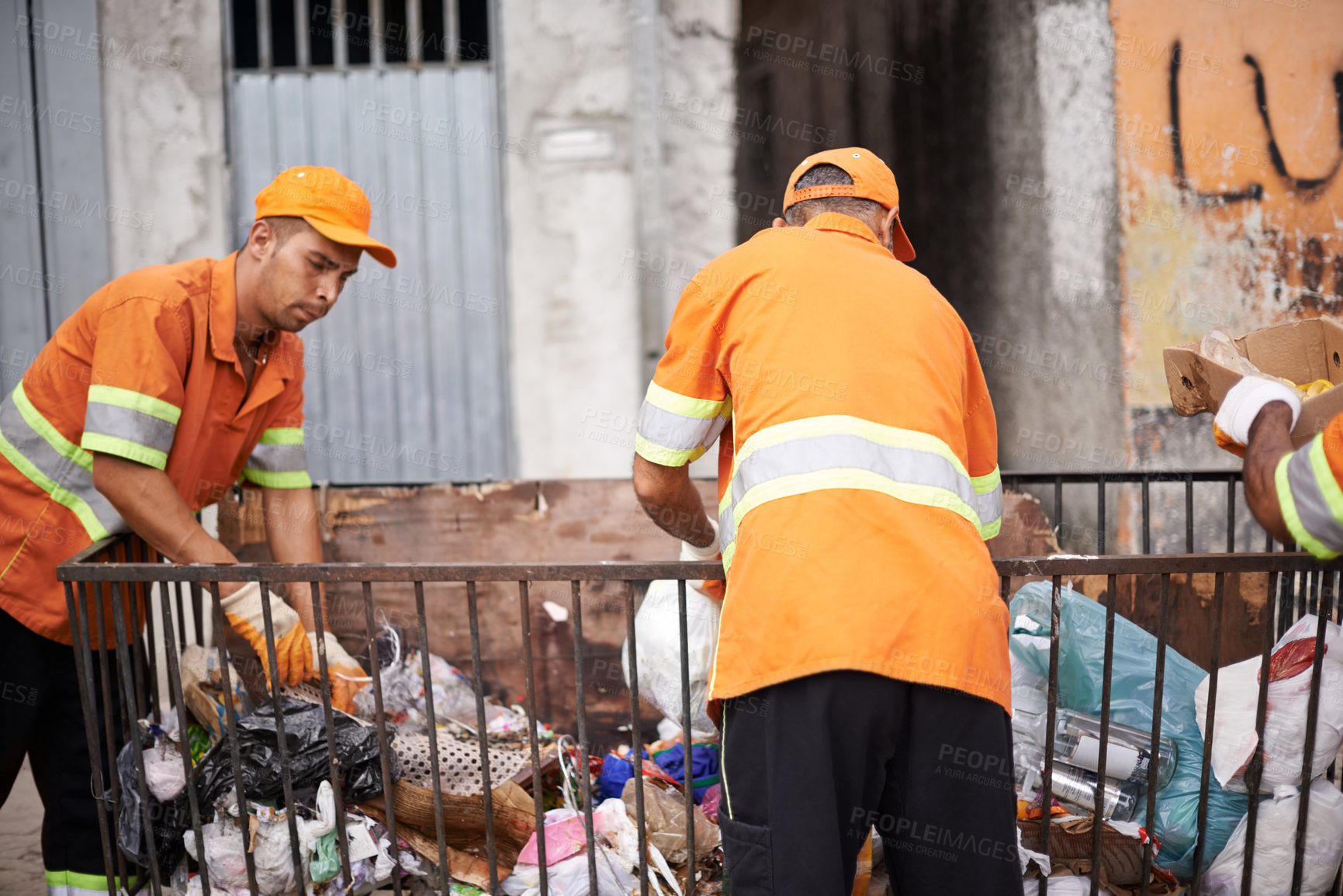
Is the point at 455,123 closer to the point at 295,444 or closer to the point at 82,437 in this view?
the point at 295,444

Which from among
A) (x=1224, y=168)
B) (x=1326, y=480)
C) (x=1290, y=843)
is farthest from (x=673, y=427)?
(x=1224, y=168)

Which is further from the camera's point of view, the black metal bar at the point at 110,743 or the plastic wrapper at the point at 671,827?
the plastic wrapper at the point at 671,827

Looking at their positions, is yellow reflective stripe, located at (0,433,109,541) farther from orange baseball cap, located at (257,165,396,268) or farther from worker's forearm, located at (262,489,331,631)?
orange baseball cap, located at (257,165,396,268)

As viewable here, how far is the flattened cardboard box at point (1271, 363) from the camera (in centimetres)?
220

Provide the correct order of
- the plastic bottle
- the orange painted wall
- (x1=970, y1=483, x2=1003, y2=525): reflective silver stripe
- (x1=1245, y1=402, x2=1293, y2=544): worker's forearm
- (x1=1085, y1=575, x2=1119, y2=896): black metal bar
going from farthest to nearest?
the orange painted wall → the plastic bottle → (x1=1085, y1=575, x2=1119, y2=896): black metal bar → (x1=970, y1=483, x2=1003, y2=525): reflective silver stripe → (x1=1245, y1=402, x2=1293, y2=544): worker's forearm

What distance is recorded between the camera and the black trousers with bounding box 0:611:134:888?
8.48 feet

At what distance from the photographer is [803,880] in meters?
1.73

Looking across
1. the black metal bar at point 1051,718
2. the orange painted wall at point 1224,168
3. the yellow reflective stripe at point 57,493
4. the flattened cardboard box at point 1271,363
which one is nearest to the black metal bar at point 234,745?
the yellow reflective stripe at point 57,493

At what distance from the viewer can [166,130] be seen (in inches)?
208

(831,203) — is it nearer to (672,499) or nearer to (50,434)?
(672,499)

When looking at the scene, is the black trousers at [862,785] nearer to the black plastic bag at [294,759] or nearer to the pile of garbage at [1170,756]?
the pile of garbage at [1170,756]

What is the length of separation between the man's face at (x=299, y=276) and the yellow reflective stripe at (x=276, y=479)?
61cm

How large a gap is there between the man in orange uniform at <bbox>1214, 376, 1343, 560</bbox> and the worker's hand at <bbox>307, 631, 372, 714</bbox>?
105 inches

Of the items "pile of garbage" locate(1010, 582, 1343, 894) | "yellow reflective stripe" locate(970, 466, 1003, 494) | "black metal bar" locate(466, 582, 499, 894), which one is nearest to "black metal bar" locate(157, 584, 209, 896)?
"black metal bar" locate(466, 582, 499, 894)
